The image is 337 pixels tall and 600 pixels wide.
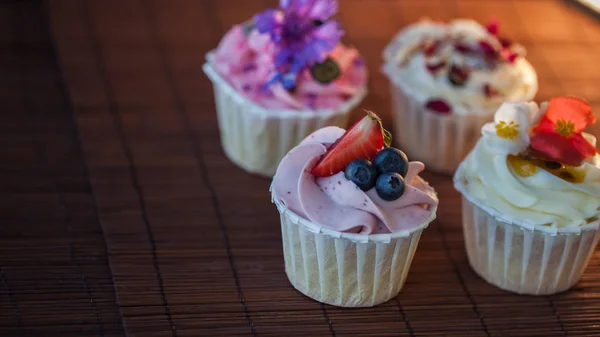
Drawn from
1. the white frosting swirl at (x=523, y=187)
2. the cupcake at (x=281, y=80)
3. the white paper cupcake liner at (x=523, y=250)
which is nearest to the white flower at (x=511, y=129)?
the white frosting swirl at (x=523, y=187)

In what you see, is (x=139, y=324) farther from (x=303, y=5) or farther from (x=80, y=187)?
(x=303, y=5)

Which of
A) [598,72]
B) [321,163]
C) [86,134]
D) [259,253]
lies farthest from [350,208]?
[598,72]

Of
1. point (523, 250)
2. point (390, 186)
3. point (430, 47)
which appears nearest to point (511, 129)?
point (523, 250)

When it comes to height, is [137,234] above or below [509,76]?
below

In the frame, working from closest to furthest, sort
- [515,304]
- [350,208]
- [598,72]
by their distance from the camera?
[350,208]
[515,304]
[598,72]

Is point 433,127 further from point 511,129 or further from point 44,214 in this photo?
point 44,214

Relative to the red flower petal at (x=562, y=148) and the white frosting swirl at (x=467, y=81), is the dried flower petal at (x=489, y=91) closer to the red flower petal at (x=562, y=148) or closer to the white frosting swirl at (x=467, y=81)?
the white frosting swirl at (x=467, y=81)

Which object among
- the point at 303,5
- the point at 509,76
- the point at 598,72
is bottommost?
the point at 598,72
